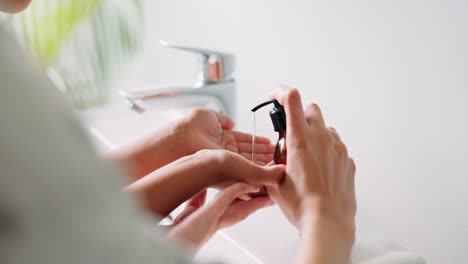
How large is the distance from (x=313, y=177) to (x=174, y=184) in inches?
6.2

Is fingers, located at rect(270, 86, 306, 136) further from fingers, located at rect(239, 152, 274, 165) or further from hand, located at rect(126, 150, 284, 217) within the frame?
fingers, located at rect(239, 152, 274, 165)

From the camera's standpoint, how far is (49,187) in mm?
175

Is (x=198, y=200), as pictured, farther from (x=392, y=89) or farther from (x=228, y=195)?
(x=392, y=89)

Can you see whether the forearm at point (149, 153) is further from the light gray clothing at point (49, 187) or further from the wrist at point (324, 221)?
the light gray clothing at point (49, 187)

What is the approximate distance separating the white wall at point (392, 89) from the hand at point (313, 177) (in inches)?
5.3

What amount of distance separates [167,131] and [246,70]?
0.83 feet

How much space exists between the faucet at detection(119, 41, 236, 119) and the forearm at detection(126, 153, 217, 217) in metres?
0.30

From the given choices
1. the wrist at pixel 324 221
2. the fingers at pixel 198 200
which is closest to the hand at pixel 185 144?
the fingers at pixel 198 200

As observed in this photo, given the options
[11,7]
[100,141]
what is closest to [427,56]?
[11,7]

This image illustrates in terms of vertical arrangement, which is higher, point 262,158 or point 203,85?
point 203,85

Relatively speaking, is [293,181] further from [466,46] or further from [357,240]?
[466,46]

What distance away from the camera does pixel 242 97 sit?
2.99 feet

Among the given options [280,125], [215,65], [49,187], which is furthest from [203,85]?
[49,187]

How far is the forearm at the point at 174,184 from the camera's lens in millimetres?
500
